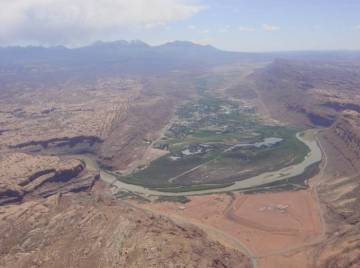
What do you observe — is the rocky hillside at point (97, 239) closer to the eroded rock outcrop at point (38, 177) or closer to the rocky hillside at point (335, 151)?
the eroded rock outcrop at point (38, 177)

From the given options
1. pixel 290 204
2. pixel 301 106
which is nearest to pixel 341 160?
pixel 290 204

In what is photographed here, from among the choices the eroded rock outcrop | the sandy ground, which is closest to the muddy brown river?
the sandy ground

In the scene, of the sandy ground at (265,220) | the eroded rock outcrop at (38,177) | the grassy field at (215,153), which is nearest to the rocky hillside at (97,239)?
the sandy ground at (265,220)

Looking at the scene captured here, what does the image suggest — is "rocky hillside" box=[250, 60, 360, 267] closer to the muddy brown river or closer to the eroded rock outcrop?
the muddy brown river

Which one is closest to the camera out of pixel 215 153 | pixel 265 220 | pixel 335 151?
pixel 265 220

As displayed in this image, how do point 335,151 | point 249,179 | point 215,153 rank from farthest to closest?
point 215,153 → point 335,151 → point 249,179

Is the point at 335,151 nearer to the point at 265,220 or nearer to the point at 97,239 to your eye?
the point at 265,220

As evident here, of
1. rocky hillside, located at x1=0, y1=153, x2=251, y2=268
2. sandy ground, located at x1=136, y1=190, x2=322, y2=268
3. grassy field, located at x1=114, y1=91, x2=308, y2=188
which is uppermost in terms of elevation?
rocky hillside, located at x1=0, y1=153, x2=251, y2=268

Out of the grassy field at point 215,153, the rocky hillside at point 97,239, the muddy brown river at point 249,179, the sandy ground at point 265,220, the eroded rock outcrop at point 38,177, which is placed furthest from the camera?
the grassy field at point 215,153

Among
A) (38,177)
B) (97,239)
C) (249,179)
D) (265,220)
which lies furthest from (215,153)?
(97,239)
